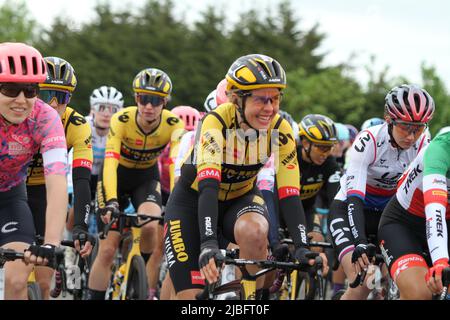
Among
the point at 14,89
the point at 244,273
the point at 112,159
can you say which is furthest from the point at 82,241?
the point at 112,159

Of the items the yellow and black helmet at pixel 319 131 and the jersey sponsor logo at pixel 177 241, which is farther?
the yellow and black helmet at pixel 319 131

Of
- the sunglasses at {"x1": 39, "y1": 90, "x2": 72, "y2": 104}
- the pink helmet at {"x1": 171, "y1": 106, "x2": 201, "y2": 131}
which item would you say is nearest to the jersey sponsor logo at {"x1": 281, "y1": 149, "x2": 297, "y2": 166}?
the sunglasses at {"x1": 39, "y1": 90, "x2": 72, "y2": 104}

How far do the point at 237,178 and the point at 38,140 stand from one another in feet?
5.34

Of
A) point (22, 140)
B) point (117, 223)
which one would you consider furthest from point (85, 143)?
point (117, 223)

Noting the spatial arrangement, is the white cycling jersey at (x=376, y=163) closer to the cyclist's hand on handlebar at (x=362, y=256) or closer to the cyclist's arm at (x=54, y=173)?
the cyclist's hand on handlebar at (x=362, y=256)

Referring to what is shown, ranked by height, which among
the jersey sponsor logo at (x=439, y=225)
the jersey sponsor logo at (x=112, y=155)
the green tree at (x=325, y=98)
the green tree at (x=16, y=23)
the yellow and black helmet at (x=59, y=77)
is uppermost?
the green tree at (x=16, y=23)

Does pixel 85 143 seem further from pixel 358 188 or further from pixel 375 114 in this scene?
pixel 375 114

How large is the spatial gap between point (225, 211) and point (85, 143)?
1.74 meters

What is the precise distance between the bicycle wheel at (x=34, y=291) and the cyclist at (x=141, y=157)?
1.90 m

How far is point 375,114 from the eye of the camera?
55.2 m

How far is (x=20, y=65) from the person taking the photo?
5941 millimetres

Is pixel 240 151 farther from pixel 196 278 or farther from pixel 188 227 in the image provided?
pixel 196 278

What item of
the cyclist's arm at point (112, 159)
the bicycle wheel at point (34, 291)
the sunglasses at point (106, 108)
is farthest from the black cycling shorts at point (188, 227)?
the sunglasses at point (106, 108)

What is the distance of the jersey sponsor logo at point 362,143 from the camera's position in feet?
26.4
